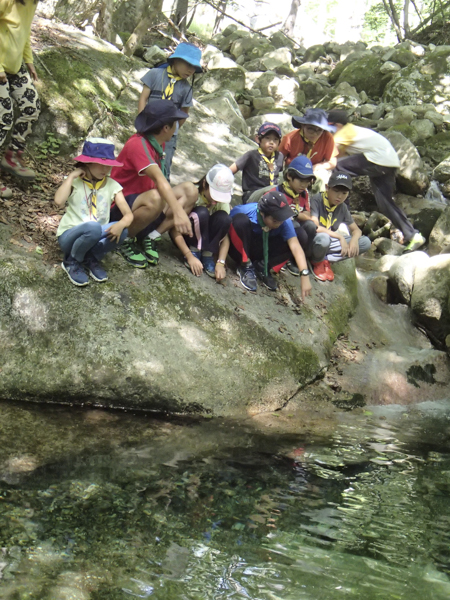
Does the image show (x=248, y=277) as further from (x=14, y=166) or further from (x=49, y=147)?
(x=49, y=147)

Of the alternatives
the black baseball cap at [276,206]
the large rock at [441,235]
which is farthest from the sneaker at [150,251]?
the large rock at [441,235]

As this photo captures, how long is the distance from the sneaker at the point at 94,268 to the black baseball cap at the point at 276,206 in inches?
63.3

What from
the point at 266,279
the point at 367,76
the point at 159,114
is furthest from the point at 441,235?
the point at 367,76

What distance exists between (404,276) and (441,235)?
2.02 m

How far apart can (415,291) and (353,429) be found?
3090mm

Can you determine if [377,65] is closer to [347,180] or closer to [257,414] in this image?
[347,180]

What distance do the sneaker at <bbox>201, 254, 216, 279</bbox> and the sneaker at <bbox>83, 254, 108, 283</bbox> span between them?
1.05m

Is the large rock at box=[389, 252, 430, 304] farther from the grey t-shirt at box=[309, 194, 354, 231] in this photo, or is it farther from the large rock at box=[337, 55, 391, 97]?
the large rock at box=[337, 55, 391, 97]

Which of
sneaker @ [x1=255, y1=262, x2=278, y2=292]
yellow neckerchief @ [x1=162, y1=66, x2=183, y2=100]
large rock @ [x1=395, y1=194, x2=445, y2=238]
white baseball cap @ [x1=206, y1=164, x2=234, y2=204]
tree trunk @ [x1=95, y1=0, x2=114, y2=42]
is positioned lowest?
sneaker @ [x1=255, y1=262, x2=278, y2=292]

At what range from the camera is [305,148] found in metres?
6.39

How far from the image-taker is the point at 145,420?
4.06 meters

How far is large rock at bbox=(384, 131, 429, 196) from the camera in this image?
10.5 m

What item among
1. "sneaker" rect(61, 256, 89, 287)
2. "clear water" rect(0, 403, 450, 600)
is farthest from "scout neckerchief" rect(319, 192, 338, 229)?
"sneaker" rect(61, 256, 89, 287)

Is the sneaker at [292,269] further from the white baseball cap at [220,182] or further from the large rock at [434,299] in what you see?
the large rock at [434,299]
